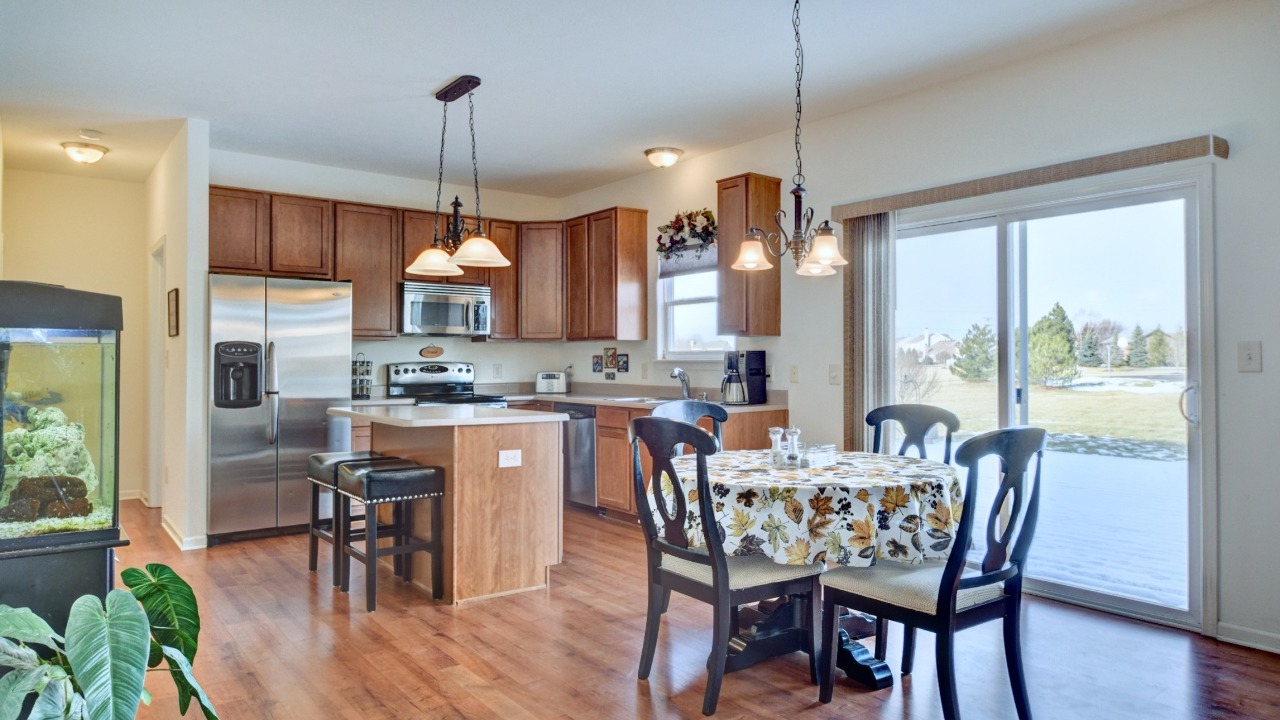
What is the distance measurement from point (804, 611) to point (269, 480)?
11.8ft

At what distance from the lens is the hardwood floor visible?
2.47 metres

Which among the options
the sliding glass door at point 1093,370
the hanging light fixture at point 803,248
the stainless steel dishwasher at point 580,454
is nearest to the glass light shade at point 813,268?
the hanging light fixture at point 803,248

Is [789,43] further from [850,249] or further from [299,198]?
[299,198]

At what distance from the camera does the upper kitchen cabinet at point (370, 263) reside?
5.57 meters

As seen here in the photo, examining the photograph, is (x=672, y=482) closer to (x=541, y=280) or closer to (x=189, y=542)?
(x=189, y=542)

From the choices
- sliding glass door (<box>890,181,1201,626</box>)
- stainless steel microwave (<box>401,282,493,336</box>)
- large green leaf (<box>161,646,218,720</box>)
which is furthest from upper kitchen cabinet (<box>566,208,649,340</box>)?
large green leaf (<box>161,646,218,720</box>)

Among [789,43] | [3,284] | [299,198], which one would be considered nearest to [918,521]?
[789,43]

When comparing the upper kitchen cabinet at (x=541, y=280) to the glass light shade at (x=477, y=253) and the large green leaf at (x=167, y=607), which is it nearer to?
the glass light shade at (x=477, y=253)

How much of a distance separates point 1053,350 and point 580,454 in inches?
127

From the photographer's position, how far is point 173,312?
5.04 m

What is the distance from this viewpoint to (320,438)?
5078 millimetres

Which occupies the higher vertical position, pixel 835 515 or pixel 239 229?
pixel 239 229

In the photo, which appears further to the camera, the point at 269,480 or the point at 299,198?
the point at 299,198

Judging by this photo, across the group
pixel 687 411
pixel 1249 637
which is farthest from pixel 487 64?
pixel 1249 637
